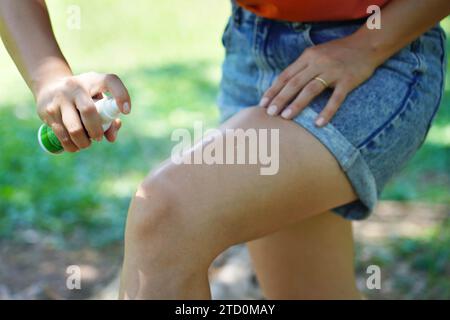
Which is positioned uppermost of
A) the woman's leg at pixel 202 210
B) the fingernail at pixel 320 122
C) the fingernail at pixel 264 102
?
the fingernail at pixel 264 102

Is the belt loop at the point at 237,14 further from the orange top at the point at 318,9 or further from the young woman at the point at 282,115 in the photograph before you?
the orange top at the point at 318,9

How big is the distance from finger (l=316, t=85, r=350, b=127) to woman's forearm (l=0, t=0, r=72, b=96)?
1.54 feet

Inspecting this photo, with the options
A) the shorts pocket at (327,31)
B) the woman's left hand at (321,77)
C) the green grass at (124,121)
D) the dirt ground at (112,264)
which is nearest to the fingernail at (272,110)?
the woman's left hand at (321,77)

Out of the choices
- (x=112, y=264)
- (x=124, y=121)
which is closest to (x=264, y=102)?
(x=112, y=264)

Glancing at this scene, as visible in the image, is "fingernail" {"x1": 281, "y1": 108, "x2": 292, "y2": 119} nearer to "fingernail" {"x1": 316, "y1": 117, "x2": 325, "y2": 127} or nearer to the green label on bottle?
"fingernail" {"x1": 316, "y1": 117, "x2": 325, "y2": 127}

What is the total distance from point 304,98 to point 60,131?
0.46m

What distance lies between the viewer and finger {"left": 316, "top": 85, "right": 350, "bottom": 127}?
1.41 m

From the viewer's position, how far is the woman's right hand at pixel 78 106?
129cm

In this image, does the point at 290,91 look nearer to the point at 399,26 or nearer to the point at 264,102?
the point at 264,102

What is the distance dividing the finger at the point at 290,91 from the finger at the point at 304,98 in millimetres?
12

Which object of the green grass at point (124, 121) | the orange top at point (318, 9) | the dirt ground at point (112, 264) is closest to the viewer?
the orange top at point (318, 9)

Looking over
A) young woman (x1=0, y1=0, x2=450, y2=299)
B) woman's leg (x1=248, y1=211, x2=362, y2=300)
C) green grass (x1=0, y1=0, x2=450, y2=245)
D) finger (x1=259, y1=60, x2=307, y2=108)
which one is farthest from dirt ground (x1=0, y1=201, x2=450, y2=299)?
finger (x1=259, y1=60, x2=307, y2=108)

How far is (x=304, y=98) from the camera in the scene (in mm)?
1454

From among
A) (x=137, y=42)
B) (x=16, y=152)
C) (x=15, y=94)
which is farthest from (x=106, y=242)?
(x=137, y=42)
